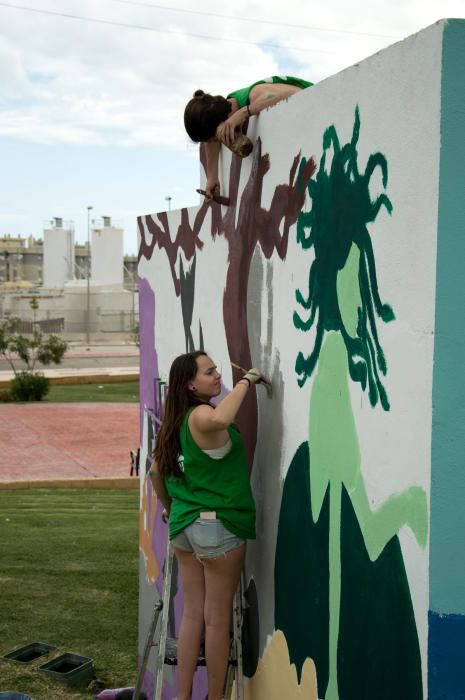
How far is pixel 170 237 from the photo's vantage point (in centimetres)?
572

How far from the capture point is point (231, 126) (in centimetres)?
420

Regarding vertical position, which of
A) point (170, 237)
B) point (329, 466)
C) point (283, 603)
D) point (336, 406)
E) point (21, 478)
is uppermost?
point (170, 237)

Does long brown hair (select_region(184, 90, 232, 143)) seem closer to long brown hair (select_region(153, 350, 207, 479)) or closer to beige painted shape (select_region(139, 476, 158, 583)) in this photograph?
long brown hair (select_region(153, 350, 207, 479))

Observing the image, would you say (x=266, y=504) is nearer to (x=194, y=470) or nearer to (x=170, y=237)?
(x=194, y=470)

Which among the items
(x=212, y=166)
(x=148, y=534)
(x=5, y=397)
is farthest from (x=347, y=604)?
(x=5, y=397)

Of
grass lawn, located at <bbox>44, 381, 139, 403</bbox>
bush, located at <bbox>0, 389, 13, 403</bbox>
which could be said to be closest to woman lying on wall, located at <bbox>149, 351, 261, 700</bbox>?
grass lawn, located at <bbox>44, 381, 139, 403</bbox>

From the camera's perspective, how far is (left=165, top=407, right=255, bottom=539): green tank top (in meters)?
4.07

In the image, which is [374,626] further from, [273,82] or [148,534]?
[148,534]

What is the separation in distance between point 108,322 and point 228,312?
206 ft

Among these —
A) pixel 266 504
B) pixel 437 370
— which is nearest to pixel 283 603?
pixel 266 504

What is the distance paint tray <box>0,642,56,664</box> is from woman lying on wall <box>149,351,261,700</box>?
2.84 metres

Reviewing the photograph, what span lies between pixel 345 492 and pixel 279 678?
1188 millimetres

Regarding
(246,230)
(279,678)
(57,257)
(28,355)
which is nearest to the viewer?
(279,678)

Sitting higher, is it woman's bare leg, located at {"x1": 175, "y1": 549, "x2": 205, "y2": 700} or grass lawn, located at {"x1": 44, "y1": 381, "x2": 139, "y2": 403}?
woman's bare leg, located at {"x1": 175, "y1": 549, "x2": 205, "y2": 700}
